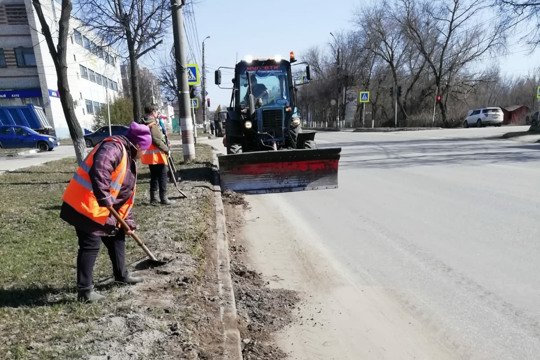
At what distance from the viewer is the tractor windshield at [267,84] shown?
1108 centimetres

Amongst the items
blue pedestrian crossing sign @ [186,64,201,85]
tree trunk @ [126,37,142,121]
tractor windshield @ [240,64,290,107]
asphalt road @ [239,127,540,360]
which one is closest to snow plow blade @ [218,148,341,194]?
asphalt road @ [239,127,540,360]

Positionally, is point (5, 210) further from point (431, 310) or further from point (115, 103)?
point (115, 103)

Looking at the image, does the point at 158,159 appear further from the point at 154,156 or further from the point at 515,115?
the point at 515,115

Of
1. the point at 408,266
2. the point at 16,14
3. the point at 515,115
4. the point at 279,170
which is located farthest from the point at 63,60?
the point at 515,115

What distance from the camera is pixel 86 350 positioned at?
2.77 metres

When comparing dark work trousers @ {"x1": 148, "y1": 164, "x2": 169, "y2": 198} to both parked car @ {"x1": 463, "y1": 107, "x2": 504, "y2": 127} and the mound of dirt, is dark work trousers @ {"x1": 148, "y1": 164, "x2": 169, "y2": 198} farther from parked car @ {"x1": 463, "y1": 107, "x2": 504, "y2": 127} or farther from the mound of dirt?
parked car @ {"x1": 463, "y1": 107, "x2": 504, "y2": 127}

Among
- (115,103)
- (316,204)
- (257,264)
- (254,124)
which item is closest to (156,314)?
(257,264)

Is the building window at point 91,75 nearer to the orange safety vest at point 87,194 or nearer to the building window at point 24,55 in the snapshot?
the building window at point 24,55

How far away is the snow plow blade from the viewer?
30.6 feet

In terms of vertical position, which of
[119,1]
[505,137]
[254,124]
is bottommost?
[505,137]

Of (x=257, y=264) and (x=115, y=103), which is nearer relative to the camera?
(x=257, y=264)

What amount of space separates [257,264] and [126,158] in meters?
2.12

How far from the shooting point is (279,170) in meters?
9.53

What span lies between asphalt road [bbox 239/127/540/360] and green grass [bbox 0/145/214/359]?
972 mm
